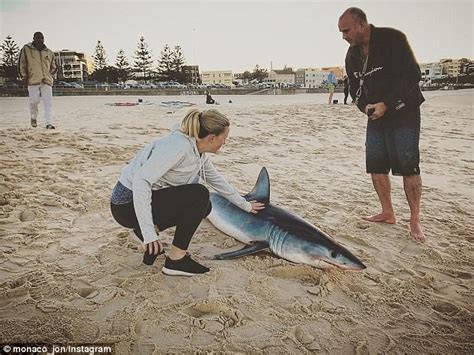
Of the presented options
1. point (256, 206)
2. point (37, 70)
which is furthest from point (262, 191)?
point (37, 70)

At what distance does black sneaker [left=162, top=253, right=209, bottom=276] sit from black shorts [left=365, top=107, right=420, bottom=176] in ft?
5.81

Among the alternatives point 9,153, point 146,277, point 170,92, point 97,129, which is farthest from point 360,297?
point 170,92

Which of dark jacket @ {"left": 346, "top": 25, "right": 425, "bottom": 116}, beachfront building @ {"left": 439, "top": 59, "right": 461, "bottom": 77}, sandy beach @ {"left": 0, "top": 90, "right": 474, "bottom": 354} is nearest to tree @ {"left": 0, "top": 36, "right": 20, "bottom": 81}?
sandy beach @ {"left": 0, "top": 90, "right": 474, "bottom": 354}

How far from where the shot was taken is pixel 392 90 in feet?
9.25

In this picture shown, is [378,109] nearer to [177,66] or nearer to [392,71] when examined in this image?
[392,71]

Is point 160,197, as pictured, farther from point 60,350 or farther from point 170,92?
point 170,92

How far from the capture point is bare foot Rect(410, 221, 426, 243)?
9.13ft

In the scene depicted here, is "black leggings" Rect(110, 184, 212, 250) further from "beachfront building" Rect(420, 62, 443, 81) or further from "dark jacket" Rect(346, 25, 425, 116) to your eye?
"beachfront building" Rect(420, 62, 443, 81)

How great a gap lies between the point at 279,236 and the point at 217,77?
105 metres

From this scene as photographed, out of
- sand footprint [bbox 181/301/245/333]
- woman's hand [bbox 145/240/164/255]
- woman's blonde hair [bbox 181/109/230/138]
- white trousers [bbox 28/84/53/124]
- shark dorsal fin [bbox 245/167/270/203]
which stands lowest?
sand footprint [bbox 181/301/245/333]

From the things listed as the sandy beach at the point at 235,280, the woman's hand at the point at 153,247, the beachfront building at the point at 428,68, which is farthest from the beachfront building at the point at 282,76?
the woman's hand at the point at 153,247

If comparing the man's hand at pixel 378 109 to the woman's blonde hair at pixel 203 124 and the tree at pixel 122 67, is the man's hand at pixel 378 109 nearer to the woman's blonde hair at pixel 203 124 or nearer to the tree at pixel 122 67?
the woman's blonde hair at pixel 203 124

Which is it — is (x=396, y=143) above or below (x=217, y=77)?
below

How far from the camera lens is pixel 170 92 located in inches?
1324
